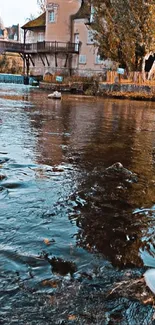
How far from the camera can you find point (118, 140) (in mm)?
7773

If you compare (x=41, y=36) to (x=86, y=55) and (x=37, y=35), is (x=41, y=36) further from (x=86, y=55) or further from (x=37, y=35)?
(x=86, y=55)

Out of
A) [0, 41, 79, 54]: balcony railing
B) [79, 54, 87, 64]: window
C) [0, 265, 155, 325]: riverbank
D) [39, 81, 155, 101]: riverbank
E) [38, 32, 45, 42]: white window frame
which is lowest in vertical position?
[0, 265, 155, 325]: riverbank

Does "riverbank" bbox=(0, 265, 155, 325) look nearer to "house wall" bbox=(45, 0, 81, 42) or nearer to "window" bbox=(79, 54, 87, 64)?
"window" bbox=(79, 54, 87, 64)

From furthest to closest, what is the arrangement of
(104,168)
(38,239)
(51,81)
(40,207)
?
(51,81) → (104,168) → (40,207) → (38,239)

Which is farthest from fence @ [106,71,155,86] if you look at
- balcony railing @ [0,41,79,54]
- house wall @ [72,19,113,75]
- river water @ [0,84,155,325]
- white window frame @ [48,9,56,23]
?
river water @ [0,84,155,325]

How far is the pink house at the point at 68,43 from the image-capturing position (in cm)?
3691

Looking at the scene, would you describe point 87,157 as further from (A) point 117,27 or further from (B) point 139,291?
(A) point 117,27

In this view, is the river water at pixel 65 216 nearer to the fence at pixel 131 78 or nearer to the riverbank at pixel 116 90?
the riverbank at pixel 116 90

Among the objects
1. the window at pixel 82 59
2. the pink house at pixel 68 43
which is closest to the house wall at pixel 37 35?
the pink house at pixel 68 43

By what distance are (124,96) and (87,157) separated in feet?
62.5

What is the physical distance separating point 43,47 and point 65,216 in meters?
39.0

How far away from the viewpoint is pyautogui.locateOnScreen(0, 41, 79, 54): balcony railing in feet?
125

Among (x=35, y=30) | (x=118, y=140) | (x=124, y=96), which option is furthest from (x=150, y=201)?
(x=35, y=30)

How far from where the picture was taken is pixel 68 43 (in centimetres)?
3847
